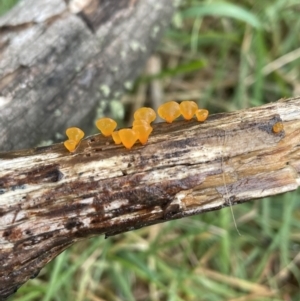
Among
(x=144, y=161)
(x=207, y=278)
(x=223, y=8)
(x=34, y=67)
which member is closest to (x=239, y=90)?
(x=223, y=8)

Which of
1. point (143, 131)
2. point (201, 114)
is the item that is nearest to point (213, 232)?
point (201, 114)

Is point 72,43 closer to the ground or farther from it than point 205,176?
farther from it

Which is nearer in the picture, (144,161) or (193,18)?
(144,161)

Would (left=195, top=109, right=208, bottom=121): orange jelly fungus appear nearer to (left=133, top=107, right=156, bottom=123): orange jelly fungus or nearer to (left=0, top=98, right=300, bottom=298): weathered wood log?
(left=0, top=98, right=300, bottom=298): weathered wood log

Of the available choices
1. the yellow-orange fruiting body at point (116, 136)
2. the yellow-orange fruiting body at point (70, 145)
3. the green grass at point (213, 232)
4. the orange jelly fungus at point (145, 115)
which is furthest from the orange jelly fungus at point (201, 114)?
→ the green grass at point (213, 232)

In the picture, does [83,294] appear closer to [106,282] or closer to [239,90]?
[106,282]

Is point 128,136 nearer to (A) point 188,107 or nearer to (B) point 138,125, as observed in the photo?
(B) point 138,125
